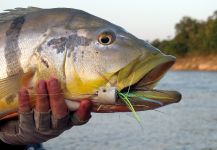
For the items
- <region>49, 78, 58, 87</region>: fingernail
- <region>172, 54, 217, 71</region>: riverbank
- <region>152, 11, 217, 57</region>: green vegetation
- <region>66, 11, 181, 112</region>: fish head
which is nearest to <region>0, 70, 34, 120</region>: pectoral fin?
<region>49, 78, 58, 87</region>: fingernail

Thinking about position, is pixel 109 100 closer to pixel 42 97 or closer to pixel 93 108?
pixel 93 108

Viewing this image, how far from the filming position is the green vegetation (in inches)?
3385

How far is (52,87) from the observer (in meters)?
3.18

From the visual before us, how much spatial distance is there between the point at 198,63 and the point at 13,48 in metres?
82.5

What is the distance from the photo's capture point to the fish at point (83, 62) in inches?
125

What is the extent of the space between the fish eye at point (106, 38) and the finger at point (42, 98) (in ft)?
1.54

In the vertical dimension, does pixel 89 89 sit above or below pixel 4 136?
above

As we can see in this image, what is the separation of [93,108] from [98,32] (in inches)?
20.1

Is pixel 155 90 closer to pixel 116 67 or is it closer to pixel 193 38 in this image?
pixel 116 67

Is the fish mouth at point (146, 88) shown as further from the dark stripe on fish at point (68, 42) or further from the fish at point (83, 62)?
the dark stripe on fish at point (68, 42)

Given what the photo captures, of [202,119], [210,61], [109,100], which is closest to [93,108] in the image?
[109,100]

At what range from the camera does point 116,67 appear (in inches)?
125

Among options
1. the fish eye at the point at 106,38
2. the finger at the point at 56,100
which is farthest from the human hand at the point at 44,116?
the fish eye at the point at 106,38

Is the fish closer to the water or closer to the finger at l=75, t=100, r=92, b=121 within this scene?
the finger at l=75, t=100, r=92, b=121
